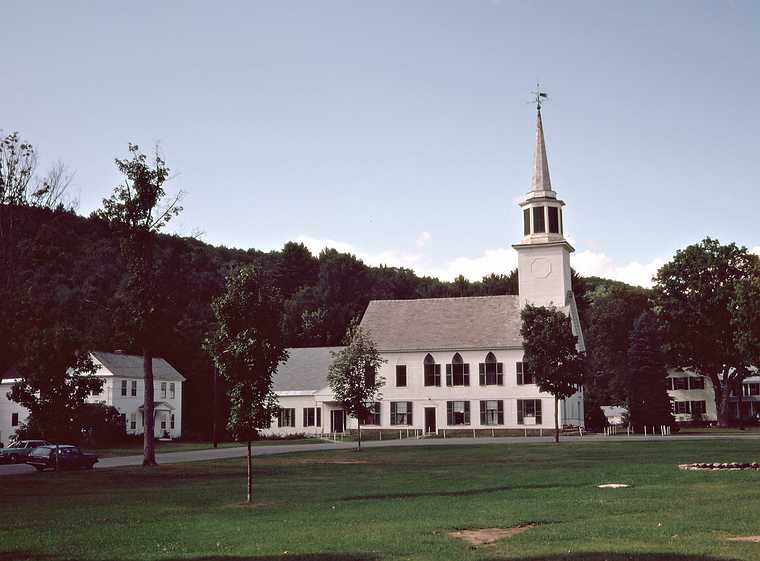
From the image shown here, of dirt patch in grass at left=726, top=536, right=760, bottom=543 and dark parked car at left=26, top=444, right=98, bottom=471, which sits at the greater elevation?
dirt patch in grass at left=726, top=536, right=760, bottom=543

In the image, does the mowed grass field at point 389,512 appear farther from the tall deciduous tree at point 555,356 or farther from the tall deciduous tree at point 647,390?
the tall deciduous tree at point 647,390

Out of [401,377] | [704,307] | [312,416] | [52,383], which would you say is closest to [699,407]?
[704,307]

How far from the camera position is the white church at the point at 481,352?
2665 inches

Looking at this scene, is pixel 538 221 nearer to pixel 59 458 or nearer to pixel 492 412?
pixel 492 412

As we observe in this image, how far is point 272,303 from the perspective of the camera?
24.4 m

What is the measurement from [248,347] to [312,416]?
53267 mm

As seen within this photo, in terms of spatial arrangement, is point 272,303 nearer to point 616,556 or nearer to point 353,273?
point 616,556

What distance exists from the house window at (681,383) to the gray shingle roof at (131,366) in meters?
54.9

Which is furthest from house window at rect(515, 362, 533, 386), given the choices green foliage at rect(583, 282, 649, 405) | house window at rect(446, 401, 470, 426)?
green foliage at rect(583, 282, 649, 405)

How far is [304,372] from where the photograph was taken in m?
78.9

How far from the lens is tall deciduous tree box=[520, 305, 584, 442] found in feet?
170

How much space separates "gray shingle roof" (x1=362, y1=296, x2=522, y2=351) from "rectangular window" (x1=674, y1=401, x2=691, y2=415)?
121ft

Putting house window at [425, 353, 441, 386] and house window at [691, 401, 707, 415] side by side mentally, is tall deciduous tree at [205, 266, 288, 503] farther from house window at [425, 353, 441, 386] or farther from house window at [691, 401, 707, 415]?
house window at [691, 401, 707, 415]

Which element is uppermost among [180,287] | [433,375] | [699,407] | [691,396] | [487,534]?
[180,287]
